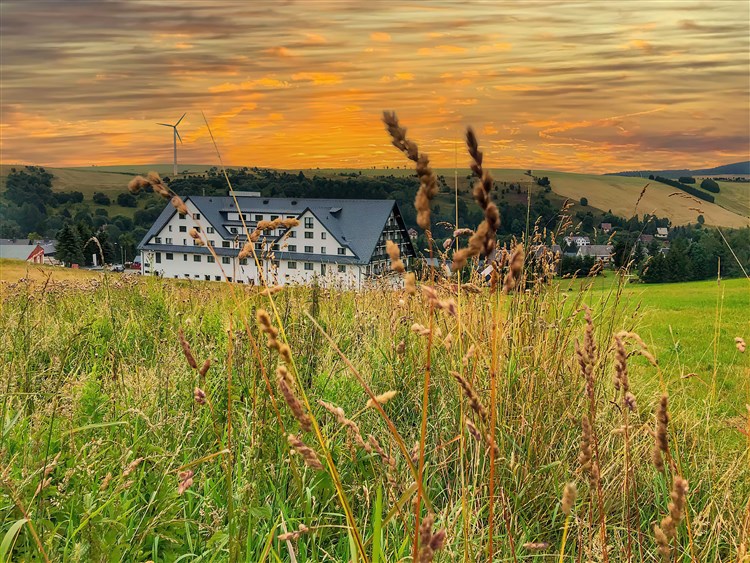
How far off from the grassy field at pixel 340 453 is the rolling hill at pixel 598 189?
1.03 m

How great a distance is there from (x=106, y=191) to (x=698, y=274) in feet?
366

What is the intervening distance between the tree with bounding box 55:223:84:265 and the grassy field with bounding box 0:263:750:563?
64.7 metres

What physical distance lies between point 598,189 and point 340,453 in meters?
A: 55.7

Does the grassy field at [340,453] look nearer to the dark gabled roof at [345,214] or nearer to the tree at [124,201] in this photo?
the dark gabled roof at [345,214]

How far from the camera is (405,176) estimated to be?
8375cm

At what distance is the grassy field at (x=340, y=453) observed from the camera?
8.18 ft

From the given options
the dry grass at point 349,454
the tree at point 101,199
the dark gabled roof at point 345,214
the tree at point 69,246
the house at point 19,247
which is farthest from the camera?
the tree at point 101,199

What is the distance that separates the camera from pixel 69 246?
67.5 metres

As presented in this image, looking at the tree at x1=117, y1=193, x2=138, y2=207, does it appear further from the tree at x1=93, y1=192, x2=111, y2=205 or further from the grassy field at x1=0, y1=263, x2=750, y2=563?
the grassy field at x1=0, y1=263, x2=750, y2=563

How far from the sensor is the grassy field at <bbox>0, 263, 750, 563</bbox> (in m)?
2.49

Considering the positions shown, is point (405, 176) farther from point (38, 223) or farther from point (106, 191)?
point (106, 191)

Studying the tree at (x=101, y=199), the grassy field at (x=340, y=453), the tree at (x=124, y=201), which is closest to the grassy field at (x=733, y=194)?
the grassy field at (x=340, y=453)

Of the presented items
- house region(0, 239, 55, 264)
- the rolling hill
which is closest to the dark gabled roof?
the rolling hill

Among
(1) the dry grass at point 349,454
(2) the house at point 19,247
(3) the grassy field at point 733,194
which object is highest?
(3) the grassy field at point 733,194
